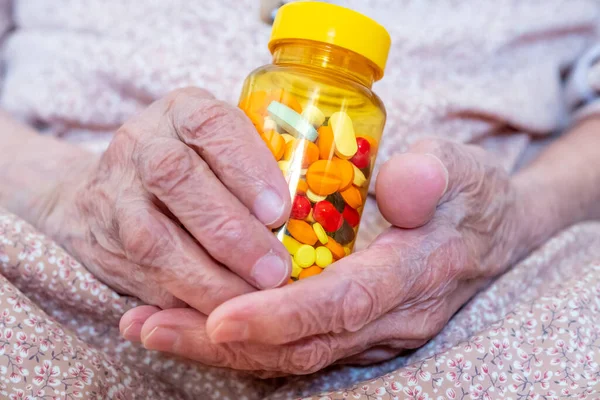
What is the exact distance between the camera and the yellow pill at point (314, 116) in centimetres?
55

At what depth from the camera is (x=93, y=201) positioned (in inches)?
27.3

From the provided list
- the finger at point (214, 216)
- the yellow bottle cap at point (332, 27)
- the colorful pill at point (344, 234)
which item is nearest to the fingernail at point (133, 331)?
the finger at point (214, 216)

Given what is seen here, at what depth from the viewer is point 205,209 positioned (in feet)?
1.75

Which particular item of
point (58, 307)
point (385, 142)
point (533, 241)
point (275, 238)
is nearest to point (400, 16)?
point (385, 142)

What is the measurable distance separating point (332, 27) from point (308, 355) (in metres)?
0.32

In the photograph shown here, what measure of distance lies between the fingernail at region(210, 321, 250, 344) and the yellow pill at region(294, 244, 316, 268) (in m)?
0.09

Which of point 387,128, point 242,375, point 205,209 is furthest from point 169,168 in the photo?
point 387,128

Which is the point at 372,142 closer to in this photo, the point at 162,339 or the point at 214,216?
the point at 214,216

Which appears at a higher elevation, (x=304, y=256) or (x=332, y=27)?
(x=332, y=27)

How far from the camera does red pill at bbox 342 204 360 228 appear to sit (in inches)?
22.8

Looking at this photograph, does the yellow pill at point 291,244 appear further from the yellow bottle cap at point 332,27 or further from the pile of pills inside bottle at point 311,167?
the yellow bottle cap at point 332,27

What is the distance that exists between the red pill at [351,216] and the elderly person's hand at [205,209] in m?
0.07

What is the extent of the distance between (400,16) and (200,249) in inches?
22.9

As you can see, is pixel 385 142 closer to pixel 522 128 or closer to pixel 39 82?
pixel 522 128
